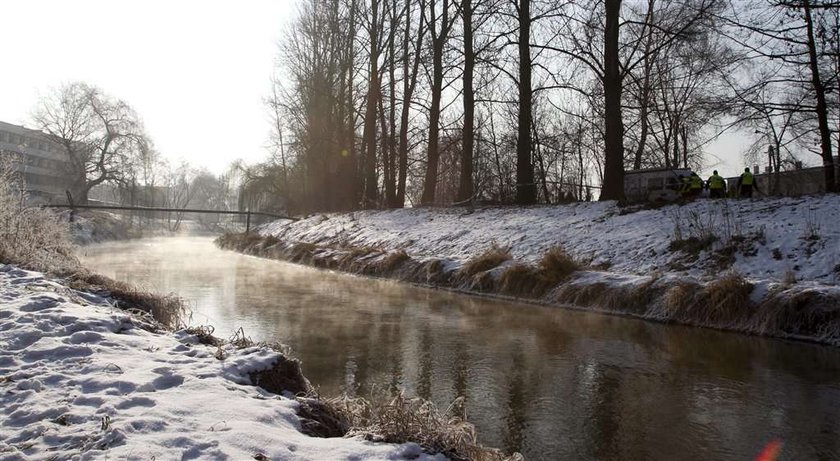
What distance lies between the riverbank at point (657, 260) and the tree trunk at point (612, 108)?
1.72 metres

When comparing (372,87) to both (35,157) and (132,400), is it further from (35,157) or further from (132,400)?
(35,157)

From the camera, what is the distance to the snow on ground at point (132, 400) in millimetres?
2865

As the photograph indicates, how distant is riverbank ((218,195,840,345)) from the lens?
27.0 feet

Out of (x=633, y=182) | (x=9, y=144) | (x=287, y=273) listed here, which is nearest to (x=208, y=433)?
(x=287, y=273)

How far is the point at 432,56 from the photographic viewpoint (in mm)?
25594

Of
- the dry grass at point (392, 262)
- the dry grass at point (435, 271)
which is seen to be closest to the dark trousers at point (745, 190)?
the dry grass at point (435, 271)

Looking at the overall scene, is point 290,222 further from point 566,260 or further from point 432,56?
point 566,260

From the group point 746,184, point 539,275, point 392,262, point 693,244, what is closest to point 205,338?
point 539,275

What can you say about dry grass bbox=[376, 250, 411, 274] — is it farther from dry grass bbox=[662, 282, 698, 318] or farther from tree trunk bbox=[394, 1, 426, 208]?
tree trunk bbox=[394, 1, 426, 208]

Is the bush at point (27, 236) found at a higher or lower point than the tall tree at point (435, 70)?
lower

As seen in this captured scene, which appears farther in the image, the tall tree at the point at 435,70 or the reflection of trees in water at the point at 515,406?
the tall tree at the point at 435,70

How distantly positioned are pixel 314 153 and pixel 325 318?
2989 centimetres

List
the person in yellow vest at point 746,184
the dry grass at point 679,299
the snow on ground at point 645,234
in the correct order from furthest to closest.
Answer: the person in yellow vest at point 746,184 → the snow on ground at point 645,234 → the dry grass at point 679,299

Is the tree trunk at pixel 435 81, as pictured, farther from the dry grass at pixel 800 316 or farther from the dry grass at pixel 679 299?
the dry grass at pixel 800 316
